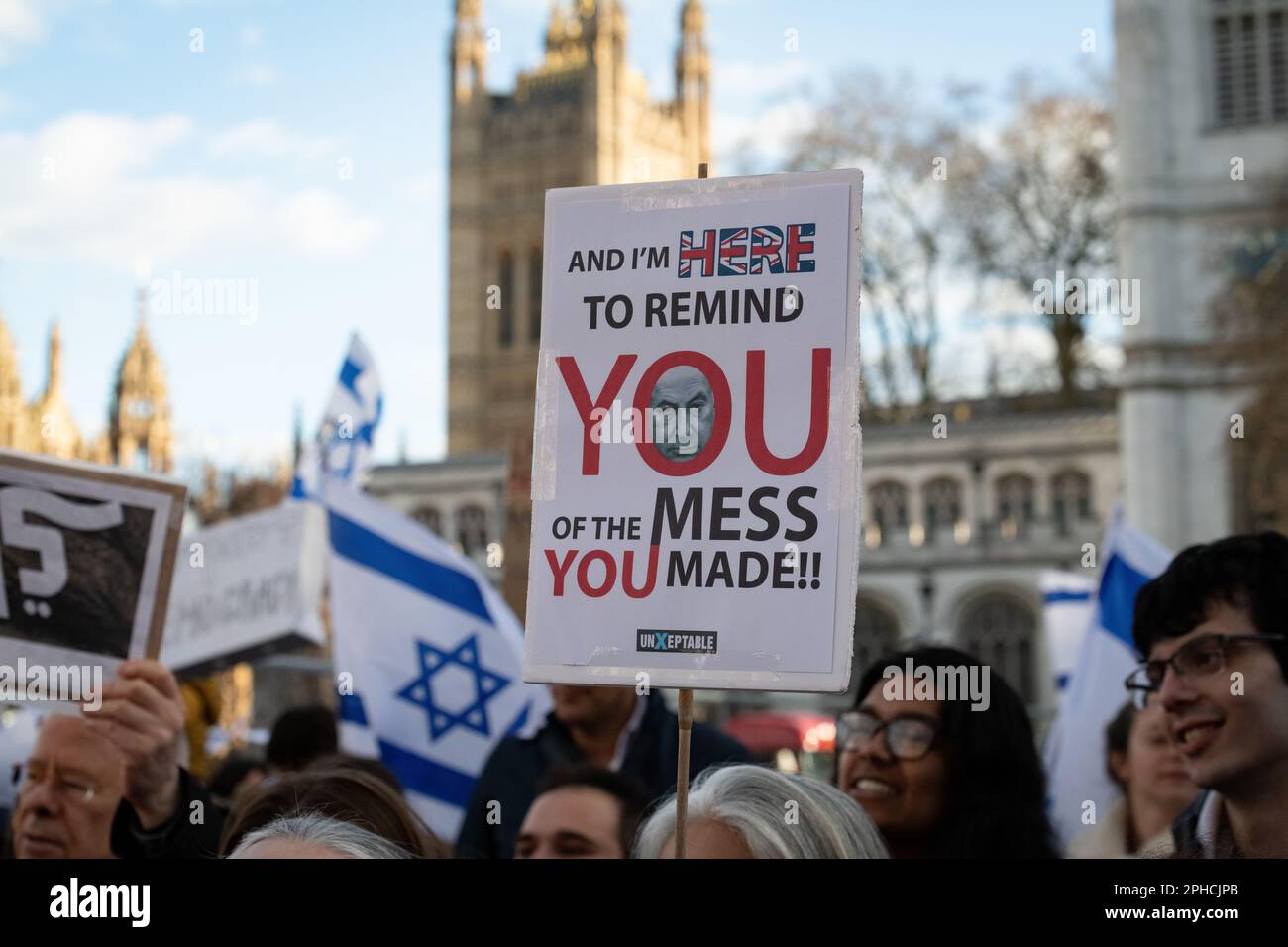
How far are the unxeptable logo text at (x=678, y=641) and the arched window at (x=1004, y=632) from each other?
3920 cm

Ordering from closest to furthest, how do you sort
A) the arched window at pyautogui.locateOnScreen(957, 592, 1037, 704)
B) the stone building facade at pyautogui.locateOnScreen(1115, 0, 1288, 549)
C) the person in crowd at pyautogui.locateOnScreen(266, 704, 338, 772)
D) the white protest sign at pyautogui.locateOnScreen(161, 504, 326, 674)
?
the person in crowd at pyautogui.locateOnScreen(266, 704, 338, 772) → the white protest sign at pyautogui.locateOnScreen(161, 504, 326, 674) → the stone building facade at pyautogui.locateOnScreen(1115, 0, 1288, 549) → the arched window at pyautogui.locateOnScreen(957, 592, 1037, 704)

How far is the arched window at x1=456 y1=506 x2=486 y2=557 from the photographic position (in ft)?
165

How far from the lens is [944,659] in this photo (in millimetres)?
3973

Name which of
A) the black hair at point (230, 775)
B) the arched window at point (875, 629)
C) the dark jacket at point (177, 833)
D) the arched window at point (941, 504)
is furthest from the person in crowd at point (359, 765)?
the arched window at point (941, 504)

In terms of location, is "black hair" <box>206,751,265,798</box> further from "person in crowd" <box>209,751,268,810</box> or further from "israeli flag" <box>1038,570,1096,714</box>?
"israeli flag" <box>1038,570,1096,714</box>

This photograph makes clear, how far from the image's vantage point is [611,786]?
4012 mm

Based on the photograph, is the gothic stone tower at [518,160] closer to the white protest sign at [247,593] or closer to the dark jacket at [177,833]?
the white protest sign at [247,593]

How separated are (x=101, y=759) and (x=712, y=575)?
167 centimetres

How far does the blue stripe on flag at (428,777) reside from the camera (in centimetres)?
693

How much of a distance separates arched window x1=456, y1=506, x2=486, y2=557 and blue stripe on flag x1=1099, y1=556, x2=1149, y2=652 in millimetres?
43135
